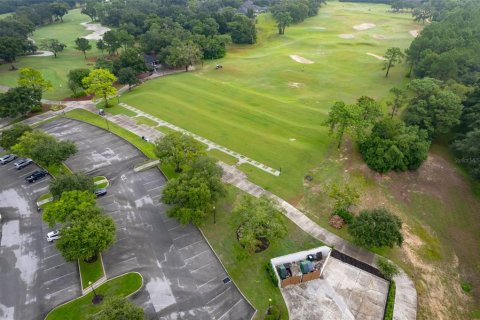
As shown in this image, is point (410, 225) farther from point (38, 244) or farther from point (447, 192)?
point (38, 244)

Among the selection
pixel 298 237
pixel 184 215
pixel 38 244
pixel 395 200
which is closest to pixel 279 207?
pixel 298 237

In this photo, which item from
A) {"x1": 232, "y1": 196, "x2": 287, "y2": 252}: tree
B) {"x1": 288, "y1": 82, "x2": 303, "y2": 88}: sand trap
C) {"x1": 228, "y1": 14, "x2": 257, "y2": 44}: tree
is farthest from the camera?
{"x1": 228, "y1": 14, "x2": 257, "y2": 44}: tree

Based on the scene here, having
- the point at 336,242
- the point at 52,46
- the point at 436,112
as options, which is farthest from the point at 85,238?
the point at 52,46

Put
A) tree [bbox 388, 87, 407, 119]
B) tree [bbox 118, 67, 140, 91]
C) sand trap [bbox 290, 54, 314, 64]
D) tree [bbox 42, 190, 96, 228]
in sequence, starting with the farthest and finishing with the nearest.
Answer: sand trap [bbox 290, 54, 314, 64] < tree [bbox 118, 67, 140, 91] < tree [bbox 388, 87, 407, 119] < tree [bbox 42, 190, 96, 228]

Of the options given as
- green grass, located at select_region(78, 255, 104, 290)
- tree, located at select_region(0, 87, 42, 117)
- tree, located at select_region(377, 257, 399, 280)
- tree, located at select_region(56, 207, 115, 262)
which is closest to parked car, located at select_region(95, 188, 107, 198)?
tree, located at select_region(56, 207, 115, 262)

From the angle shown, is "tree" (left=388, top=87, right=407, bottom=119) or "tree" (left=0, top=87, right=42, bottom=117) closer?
"tree" (left=388, top=87, right=407, bottom=119)

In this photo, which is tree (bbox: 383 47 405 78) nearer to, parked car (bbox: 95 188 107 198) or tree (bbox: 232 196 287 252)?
tree (bbox: 232 196 287 252)

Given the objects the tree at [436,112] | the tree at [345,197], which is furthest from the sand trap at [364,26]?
the tree at [345,197]

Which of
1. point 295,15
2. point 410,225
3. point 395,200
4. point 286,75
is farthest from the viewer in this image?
point 295,15
